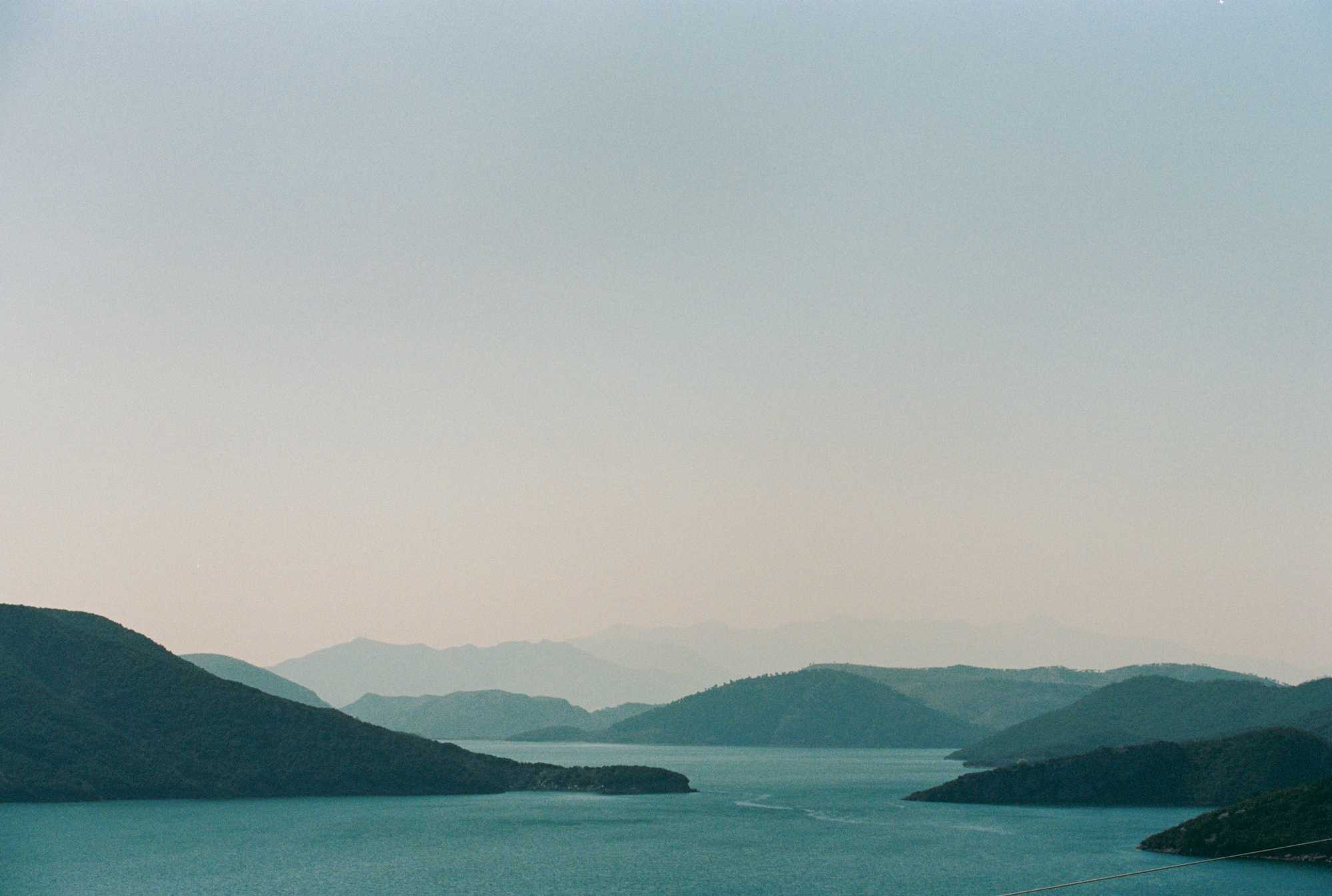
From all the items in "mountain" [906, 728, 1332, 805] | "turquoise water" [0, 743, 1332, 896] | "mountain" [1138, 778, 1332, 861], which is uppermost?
"mountain" [906, 728, 1332, 805]

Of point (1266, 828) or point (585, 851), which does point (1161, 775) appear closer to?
point (1266, 828)

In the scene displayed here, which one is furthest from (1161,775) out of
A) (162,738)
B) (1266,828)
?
(162,738)

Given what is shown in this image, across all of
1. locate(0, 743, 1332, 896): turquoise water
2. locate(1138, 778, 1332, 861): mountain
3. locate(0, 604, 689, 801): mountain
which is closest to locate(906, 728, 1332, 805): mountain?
Result: locate(0, 743, 1332, 896): turquoise water

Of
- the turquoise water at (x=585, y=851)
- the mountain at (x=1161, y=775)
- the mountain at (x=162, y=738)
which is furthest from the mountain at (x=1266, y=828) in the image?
the mountain at (x=162, y=738)

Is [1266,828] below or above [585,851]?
above

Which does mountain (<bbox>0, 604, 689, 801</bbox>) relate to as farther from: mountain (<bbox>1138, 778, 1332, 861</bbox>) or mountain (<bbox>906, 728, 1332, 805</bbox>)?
mountain (<bbox>1138, 778, 1332, 861</bbox>)

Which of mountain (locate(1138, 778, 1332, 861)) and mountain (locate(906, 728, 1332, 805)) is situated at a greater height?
mountain (locate(906, 728, 1332, 805))

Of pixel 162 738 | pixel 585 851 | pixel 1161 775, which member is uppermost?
pixel 162 738
